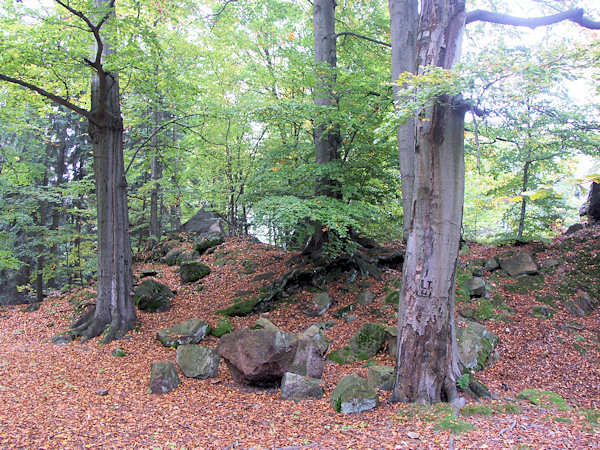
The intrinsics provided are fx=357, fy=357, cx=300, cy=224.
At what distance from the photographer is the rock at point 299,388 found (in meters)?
5.03

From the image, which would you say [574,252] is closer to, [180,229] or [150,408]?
[150,408]

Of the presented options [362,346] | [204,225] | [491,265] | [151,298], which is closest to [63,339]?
[151,298]

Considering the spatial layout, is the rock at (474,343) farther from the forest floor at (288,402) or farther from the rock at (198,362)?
the rock at (198,362)

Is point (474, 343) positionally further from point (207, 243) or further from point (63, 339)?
point (207, 243)

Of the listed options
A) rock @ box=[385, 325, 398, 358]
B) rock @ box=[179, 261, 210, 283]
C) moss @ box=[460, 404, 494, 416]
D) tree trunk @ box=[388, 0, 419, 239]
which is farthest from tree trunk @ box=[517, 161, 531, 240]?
rock @ box=[179, 261, 210, 283]

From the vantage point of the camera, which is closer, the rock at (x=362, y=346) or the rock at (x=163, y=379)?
the rock at (x=163, y=379)

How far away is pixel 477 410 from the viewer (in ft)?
13.7

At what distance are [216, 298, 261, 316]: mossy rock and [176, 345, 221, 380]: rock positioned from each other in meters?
2.76

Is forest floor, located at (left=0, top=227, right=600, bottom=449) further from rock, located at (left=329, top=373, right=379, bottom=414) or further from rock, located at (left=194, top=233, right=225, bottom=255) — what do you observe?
rock, located at (left=194, top=233, right=225, bottom=255)

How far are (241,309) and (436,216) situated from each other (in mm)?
5961

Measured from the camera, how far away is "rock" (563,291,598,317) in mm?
6570

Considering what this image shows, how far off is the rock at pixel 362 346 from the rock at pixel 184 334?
8.97ft

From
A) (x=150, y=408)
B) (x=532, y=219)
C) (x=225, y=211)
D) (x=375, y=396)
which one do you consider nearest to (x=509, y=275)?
(x=532, y=219)

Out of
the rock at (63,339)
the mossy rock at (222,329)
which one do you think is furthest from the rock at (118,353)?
the mossy rock at (222,329)
